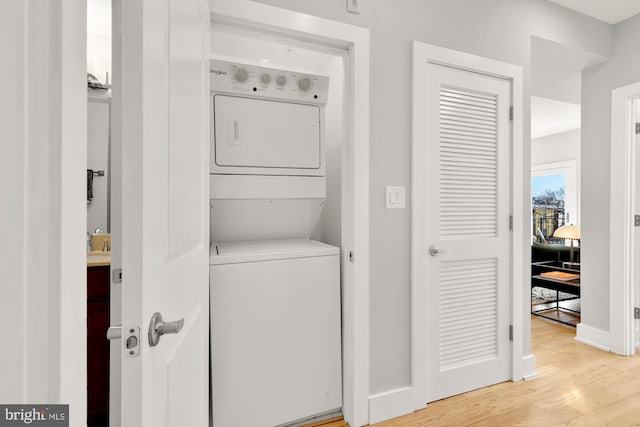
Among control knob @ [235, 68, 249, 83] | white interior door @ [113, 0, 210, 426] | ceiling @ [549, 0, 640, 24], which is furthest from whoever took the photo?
ceiling @ [549, 0, 640, 24]

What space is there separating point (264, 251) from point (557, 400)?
1936mm

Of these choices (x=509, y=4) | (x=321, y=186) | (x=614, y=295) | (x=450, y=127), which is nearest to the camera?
(x=321, y=186)

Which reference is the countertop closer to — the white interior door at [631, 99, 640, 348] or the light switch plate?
the light switch plate

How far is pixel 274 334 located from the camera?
5.45 feet

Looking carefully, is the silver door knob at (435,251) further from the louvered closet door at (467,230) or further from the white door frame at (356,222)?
the white door frame at (356,222)

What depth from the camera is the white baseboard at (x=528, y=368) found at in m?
2.23

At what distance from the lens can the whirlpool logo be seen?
1.11 feet

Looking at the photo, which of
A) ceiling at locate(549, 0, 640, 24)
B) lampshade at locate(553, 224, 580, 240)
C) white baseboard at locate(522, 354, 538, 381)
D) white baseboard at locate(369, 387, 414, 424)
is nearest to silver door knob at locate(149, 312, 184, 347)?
white baseboard at locate(369, 387, 414, 424)

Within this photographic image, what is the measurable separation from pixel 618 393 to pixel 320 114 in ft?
8.10

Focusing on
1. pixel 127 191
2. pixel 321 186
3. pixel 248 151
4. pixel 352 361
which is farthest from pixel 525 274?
pixel 127 191

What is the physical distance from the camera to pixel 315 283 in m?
1.76

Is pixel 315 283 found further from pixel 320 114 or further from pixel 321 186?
pixel 320 114

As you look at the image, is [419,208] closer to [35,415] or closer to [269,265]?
[269,265]

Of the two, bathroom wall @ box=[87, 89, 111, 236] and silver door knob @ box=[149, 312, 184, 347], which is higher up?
bathroom wall @ box=[87, 89, 111, 236]
